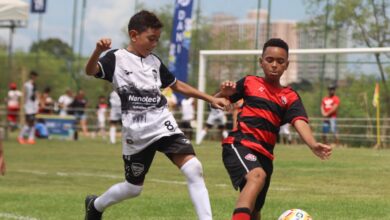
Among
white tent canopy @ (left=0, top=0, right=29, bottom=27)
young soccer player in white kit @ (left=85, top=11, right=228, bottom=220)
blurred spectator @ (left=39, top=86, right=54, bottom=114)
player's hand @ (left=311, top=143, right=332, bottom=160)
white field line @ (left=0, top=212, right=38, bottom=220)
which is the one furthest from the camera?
blurred spectator @ (left=39, top=86, right=54, bottom=114)

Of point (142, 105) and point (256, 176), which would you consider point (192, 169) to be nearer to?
point (142, 105)

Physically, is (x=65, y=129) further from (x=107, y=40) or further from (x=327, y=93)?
(x=107, y=40)

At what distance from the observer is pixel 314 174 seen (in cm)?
1466

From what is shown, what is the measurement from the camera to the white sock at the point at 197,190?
23.8ft

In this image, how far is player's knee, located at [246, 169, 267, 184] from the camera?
22.0 ft

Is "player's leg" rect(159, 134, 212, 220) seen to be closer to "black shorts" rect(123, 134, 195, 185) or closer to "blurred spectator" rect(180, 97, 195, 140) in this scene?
"black shorts" rect(123, 134, 195, 185)

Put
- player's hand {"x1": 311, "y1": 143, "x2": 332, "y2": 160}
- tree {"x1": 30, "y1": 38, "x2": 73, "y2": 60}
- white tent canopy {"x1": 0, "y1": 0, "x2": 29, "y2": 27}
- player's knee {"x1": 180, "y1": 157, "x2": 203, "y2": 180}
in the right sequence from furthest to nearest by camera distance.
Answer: tree {"x1": 30, "y1": 38, "x2": 73, "y2": 60}
white tent canopy {"x1": 0, "y1": 0, "x2": 29, "y2": 27}
player's knee {"x1": 180, "y1": 157, "x2": 203, "y2": 180}
player's hand {"x1": 311, "y1": 143, "x2": 332, "y2": 160}

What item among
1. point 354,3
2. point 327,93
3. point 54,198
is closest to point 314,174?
point 54,198

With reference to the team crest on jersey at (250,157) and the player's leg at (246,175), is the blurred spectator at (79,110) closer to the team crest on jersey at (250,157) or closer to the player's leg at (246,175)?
the player's leg at (246,175)

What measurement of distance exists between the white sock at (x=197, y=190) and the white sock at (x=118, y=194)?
524mm

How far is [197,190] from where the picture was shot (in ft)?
A: 24.3

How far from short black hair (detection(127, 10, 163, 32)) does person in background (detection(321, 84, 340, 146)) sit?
65.7 ft

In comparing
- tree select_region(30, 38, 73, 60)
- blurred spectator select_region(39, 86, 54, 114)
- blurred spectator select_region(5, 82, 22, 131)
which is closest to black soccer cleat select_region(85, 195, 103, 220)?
blurred spectator select_region(5, 82, 22, 131)

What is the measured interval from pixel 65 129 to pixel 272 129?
27.7m
